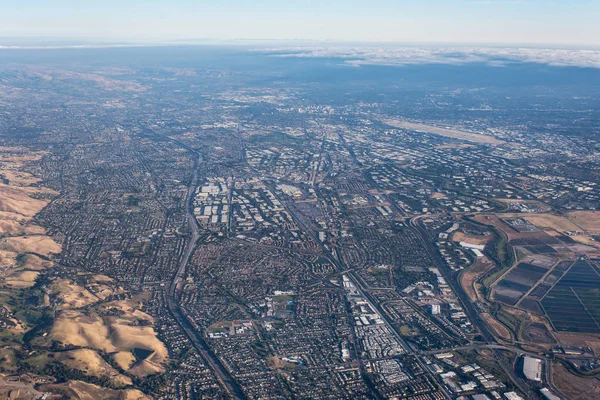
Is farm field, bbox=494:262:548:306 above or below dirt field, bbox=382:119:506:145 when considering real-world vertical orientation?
above

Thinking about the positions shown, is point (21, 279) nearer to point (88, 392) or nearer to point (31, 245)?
point (31, 245)

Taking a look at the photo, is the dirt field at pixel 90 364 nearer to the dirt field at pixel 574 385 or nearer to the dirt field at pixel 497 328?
the dirt field at pixel 497 328

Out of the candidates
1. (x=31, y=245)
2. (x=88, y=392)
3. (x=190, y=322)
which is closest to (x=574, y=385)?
(x=190, y=322)

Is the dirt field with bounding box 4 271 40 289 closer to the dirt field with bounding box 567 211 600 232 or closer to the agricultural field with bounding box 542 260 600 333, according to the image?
the agricultural field with bounding box 542 260 600 333

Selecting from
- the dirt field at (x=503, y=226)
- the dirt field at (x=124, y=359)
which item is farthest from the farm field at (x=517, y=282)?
the dirt field at (x=124, y=359)

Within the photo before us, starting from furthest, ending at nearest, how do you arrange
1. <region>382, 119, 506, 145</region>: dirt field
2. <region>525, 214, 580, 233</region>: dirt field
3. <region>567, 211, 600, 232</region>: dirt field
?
<region>382, 119, 506, 145</region>: dirt field < <region>567, 211, 600, 232</region>: dirt field < <region>525, 214, 580, 233</region>: dirt field

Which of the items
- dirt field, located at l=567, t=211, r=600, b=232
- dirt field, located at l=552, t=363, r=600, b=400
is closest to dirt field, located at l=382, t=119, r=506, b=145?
dirt field, located at l=567, t=211, r=600, b=232

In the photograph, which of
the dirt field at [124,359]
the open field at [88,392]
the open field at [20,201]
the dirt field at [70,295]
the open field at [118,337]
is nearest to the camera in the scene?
the open field at [88,392]

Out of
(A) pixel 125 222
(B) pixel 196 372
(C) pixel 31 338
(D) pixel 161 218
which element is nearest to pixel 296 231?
(D) pixel 161 218
